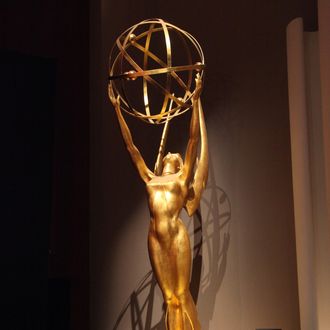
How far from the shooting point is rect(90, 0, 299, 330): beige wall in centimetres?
348

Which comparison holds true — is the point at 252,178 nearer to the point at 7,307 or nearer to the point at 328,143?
the point at 328,143

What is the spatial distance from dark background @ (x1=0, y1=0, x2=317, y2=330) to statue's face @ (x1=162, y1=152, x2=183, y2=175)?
0.68 m

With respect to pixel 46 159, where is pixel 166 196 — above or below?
below

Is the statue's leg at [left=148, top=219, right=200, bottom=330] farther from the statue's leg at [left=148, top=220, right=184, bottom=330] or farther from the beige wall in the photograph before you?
the beige wall

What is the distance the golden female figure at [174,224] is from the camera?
3094 millimetres

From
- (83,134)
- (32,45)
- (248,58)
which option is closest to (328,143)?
(248,58)

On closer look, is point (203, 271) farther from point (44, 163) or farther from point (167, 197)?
point (44, 163)

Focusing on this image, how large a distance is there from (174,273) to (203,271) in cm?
50

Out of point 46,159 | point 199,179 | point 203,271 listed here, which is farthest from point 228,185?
point 46,159

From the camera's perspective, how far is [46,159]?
11.8 ft

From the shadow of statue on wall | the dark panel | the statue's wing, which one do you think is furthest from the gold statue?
the dark panel

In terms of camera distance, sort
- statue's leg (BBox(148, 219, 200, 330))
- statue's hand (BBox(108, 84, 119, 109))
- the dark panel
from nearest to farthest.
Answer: statue's leg (BBox(148, 219, 200, 330)), statue's hand (BBox(108, 84, 119, 109)), the dark panel

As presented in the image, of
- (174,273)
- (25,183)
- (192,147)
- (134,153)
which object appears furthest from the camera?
(25,183)

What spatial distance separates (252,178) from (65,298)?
1.21 meters
